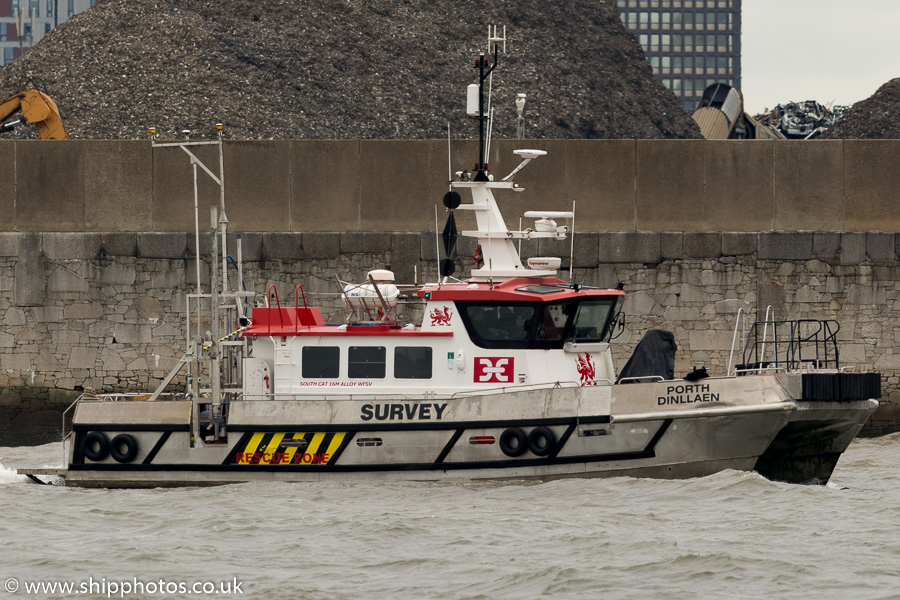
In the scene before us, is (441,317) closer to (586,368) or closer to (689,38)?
(586,368)

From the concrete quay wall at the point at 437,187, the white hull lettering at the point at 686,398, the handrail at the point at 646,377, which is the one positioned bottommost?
the white hull lettering at the point at 686,398

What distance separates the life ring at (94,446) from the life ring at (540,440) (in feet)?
14.0

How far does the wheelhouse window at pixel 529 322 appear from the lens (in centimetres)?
1280

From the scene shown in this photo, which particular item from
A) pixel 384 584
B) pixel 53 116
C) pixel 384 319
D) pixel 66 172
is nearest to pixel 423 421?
pixel 384 319

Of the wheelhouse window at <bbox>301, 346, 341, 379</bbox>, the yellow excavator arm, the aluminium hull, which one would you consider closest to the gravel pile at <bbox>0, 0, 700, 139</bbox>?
the yellow excavator arm

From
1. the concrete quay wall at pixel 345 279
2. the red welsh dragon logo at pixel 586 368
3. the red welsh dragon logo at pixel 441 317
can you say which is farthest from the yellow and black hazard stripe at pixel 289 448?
the concrete quay wall at pixel 345 279

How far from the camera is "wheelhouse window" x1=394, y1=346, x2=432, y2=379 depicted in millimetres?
12930

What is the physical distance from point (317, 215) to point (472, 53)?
14.1 meters

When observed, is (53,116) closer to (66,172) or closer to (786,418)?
(66,172)

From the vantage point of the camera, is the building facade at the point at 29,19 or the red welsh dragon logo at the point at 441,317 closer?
the red welsh dragon logo at the point at 441,317

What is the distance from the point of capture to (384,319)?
43.4 feet

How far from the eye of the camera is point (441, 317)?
42.4 ft

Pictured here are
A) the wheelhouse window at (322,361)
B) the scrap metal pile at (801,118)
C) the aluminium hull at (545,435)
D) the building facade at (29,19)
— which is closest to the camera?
the aluminium hull at (545,435)

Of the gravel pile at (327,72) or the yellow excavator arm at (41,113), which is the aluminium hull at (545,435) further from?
the gravel pile at (327,72)
